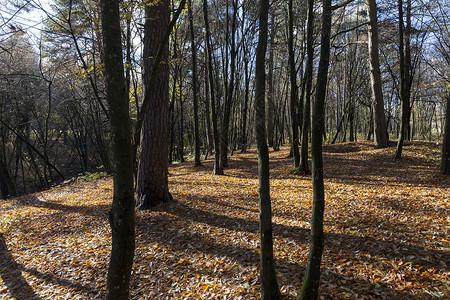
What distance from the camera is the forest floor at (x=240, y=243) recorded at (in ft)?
11.2

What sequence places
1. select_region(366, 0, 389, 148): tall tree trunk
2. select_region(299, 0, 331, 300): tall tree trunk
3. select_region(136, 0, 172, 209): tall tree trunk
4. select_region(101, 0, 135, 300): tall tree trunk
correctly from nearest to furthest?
select_region(101, 0, 135, 300): tall tree trunk, select_region(299, 0, 331, 300): tall tree trunk, select_region(136, 0, 172, 209): tall tree trunk, select_region(366, 0, 389, 148): tall tree trunk

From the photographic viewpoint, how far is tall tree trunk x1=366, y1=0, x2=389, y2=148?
430 inches

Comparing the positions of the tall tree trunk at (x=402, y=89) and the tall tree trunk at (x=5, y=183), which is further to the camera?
the tall tree trunk at (x=5, y=183)

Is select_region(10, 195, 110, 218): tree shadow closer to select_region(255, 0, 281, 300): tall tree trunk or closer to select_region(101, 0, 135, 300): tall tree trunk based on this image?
select_region(101, 0, 135, 300): tall tree trunk

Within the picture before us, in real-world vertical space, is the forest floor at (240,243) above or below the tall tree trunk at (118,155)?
below

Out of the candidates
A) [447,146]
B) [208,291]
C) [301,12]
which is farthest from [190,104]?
[208,291]

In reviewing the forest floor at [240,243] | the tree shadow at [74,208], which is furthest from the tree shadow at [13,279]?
the tree shadow at [74,208]

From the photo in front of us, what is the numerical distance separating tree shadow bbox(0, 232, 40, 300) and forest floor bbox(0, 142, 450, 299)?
2 cm

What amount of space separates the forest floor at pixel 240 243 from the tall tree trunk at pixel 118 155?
1.33 meters

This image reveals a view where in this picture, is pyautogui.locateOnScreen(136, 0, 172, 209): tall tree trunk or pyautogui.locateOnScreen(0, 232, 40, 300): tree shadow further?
pyautogui.locateOnScreen(136, 0, 172, 209): tall tree trunk

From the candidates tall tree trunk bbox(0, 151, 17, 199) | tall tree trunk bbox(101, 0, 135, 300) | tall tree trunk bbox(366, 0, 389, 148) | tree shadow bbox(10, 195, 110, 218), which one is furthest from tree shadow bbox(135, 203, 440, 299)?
tall tree trunk bbox(0, 151, 17, 199)

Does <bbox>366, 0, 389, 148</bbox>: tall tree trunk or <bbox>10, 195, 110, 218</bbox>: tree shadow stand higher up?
<bbox>366, 0, 389, 148</bbox>: tall tree trunk

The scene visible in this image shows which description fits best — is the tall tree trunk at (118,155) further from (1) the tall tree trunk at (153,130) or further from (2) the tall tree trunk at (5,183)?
(2) the tall tree trunk at (5,183)

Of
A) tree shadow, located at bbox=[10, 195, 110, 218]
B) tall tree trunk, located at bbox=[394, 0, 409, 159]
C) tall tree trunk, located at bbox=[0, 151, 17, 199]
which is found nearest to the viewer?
tree shadow, located at bbox=[10, 195, 110, 218]
